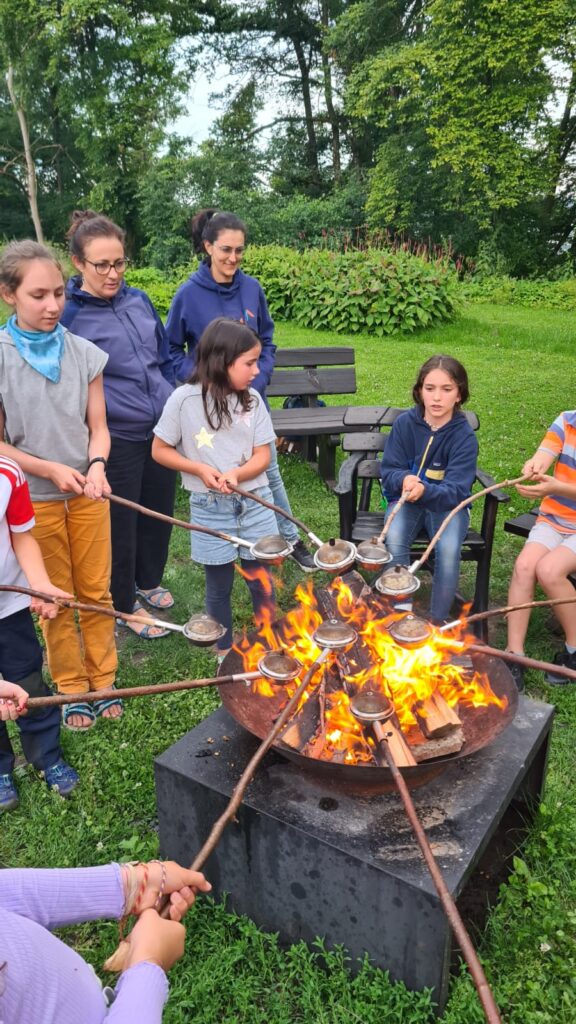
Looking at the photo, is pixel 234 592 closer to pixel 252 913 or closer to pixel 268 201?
pixel 252 913

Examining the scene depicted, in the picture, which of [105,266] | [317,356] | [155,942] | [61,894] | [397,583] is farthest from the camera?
[317,356]

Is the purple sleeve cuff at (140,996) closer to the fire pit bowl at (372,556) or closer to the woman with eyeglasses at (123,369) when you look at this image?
the fire pit bowl at (372,556)

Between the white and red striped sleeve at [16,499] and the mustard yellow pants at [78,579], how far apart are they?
444mm

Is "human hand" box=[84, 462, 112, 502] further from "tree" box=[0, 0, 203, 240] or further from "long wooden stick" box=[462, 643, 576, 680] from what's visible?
"tree" box=[0, 0, 203, 240]

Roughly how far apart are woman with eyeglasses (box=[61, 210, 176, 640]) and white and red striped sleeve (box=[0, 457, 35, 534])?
1.07 meters

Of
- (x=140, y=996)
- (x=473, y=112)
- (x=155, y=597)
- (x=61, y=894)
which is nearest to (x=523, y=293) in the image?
(x=473, y=112)

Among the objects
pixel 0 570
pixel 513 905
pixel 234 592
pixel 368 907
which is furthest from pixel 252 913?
pixel 234 592

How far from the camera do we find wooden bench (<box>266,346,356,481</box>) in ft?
19.9

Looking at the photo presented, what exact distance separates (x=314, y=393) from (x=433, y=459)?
305cm

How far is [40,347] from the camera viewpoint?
2.84 metres

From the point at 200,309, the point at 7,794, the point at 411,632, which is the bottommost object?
the point at 7,794

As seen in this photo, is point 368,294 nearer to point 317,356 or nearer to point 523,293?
point 317,356

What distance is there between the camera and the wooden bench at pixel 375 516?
3.98 m

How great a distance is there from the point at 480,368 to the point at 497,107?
55.1 ft
